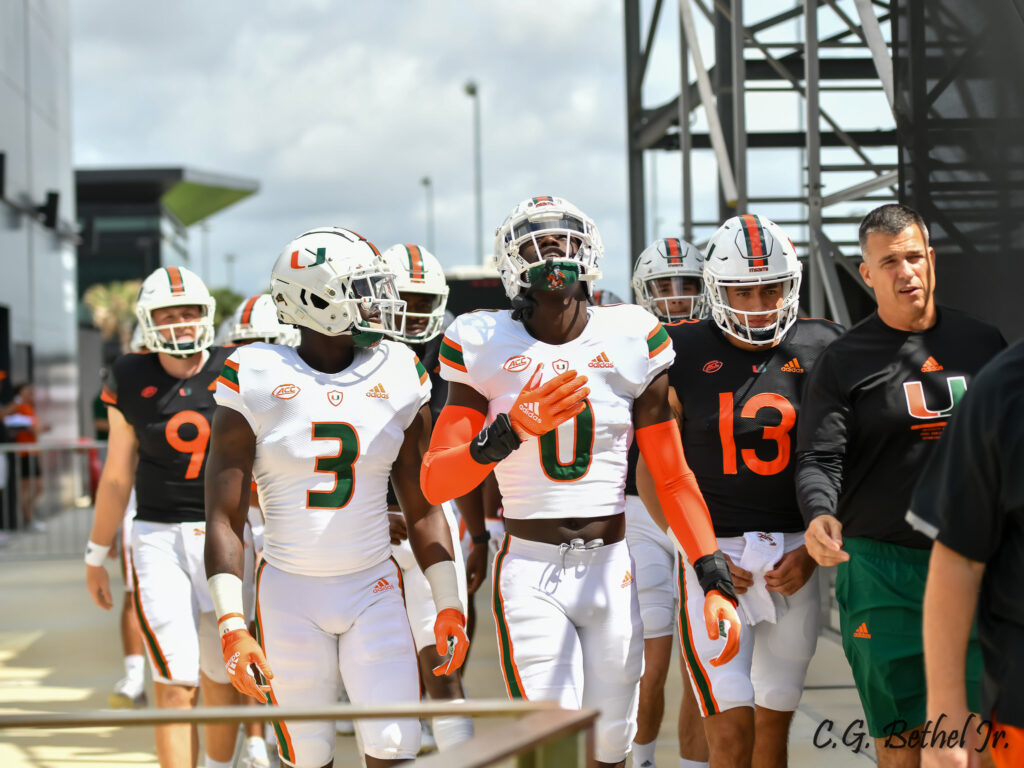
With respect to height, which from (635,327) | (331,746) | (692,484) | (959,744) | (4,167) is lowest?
(331,746)

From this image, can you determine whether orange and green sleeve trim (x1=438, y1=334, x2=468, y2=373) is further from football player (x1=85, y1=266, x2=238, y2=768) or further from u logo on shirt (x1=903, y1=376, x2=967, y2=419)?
football player (x1=85, y1=266, x2=238, y2=768)

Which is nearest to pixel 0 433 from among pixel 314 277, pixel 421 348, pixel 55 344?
pixel 55 344

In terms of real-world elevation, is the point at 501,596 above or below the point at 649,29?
below

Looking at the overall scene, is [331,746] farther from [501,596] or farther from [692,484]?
[692,484]

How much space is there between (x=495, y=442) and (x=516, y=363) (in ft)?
1.39

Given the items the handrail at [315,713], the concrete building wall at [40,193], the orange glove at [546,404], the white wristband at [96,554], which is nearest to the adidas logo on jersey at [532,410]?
the orange glove at [546,404]

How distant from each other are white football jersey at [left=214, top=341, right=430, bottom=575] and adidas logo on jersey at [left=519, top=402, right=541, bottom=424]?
0.60 m

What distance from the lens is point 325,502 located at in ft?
12.2

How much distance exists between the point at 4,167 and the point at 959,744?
1688 centimetres

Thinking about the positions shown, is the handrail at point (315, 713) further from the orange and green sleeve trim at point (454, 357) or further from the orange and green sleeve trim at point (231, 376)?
the orange and green sleeve trim at point (454, 357)

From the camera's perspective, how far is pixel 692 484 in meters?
3.88

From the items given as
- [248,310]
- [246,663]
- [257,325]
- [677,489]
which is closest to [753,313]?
[677,489]

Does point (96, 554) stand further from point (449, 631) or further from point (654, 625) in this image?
point (654, 625)

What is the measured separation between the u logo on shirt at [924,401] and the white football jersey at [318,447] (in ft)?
5.39
